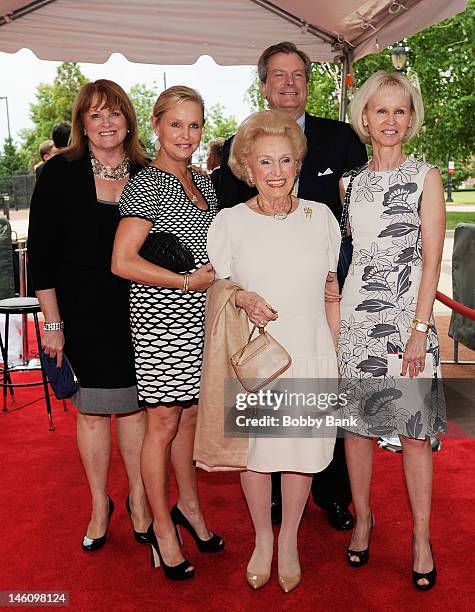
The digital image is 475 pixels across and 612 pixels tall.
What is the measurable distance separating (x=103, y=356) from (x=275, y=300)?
32.0 inches

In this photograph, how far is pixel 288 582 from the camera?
2.51m

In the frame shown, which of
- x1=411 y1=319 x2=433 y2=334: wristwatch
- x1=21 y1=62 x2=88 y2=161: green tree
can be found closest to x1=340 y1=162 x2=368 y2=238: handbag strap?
x1=411 y1=319 x2=433 y2=334: wristwatch

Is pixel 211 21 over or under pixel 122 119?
over

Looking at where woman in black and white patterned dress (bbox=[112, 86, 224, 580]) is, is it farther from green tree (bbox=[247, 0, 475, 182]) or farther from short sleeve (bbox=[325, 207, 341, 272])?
green tree (bbox=[247, 0, 475, 182])

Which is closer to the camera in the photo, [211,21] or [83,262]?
[83,262]

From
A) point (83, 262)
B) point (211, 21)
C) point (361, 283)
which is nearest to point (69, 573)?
point (83, 262)

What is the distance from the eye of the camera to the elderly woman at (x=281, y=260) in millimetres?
2311

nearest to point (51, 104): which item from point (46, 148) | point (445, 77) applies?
point (445, 77)

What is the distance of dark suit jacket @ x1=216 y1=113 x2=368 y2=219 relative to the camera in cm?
284

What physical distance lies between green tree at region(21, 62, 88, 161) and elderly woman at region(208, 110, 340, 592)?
Result: 1707 inches

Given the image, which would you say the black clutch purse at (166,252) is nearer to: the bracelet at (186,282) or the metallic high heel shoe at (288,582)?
the bracelet at (186,282)

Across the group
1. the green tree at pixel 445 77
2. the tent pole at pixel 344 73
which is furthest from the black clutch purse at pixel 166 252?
the green tree at pixel 445 77

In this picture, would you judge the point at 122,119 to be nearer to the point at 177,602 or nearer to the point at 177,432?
the point at 177,432

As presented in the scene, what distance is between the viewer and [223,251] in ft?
7.64
